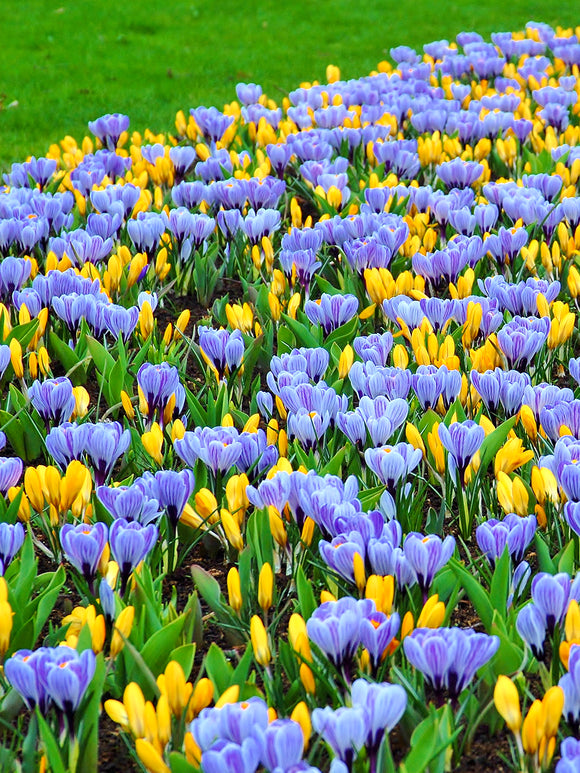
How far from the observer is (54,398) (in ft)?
9.51

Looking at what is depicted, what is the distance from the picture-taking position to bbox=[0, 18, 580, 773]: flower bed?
1.75 meters

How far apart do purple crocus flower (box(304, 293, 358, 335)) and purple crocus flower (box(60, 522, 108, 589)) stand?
5.22ft

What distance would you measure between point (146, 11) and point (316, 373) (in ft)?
34.4

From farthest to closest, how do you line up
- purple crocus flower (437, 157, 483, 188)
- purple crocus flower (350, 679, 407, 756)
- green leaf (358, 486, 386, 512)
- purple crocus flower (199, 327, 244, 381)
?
purple crocus flower (437, 157, 483, 188)
purple crocus flower (199, 327, 244, 381)
green leaf (358, 486, 386, 512)
purple crocus flower (350, 679, 407, 756)

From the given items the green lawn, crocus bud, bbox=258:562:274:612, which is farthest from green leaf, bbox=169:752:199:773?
the green lawn

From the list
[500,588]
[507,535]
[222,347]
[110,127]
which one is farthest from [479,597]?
[110,127]

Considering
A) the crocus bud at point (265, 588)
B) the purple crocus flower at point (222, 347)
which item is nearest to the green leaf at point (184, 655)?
the crocus bud at point (265, 588)

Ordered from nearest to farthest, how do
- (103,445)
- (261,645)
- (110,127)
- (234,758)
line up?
(234,758) → (261,645) → (103,445) → (110,127)

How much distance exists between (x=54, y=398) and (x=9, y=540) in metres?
0.80

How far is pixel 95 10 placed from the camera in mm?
12039

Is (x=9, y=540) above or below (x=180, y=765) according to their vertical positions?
above

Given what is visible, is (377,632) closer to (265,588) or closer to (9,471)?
(265,588)

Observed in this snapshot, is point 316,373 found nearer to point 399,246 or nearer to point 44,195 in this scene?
point 399,246

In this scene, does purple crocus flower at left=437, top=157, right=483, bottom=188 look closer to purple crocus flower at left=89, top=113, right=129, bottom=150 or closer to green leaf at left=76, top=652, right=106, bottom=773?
purple crocus flower at left=89, top=113, right=129, bottom=150
